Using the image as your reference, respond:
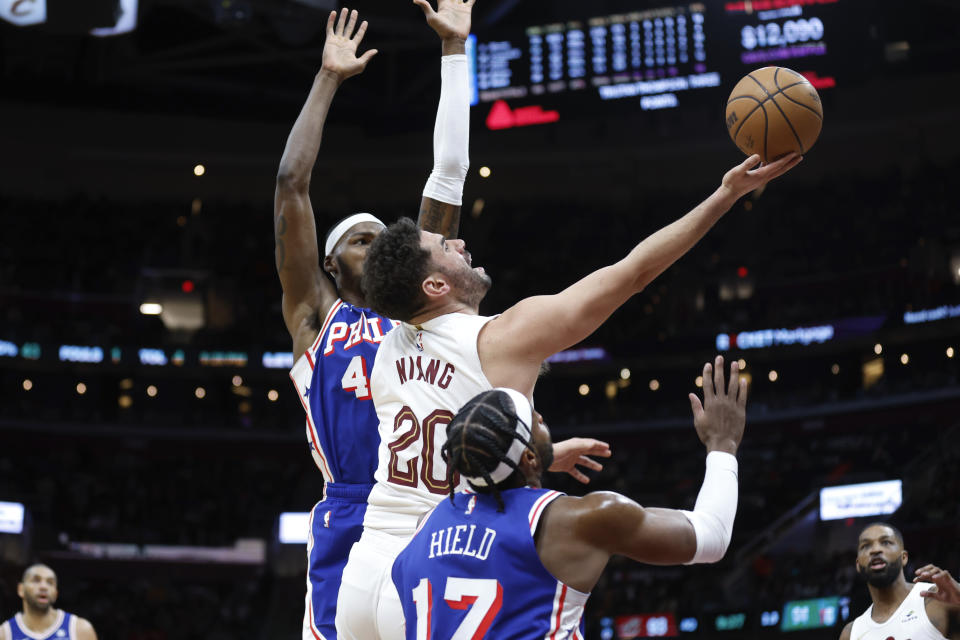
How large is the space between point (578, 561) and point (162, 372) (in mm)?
24658

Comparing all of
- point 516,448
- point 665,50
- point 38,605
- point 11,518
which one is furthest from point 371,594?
point 11,518

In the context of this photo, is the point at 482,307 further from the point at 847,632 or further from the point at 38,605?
the point at 847,632

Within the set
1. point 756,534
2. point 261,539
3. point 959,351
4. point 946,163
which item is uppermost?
point 946,163

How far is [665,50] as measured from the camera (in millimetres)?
15602

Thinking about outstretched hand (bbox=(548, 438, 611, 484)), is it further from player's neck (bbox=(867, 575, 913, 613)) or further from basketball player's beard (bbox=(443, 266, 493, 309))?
player's neck (bbox=(867, 575, 913, 613))

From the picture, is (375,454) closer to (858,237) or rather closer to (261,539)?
(261,539)

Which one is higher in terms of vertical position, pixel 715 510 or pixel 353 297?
pixel 353 297

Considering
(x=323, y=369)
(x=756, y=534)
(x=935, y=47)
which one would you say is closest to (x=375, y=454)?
(x=323, y=369)

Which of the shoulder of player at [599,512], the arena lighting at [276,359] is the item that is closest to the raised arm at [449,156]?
the shoulder of player at [599,512]

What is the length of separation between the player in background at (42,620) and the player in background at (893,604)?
5693 mm

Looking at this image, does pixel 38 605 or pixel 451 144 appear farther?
pixel 38 605

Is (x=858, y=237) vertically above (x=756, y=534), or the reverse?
(x=858, y=237)

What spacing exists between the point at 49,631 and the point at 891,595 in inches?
246

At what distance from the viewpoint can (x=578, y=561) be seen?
3023 millimetres
